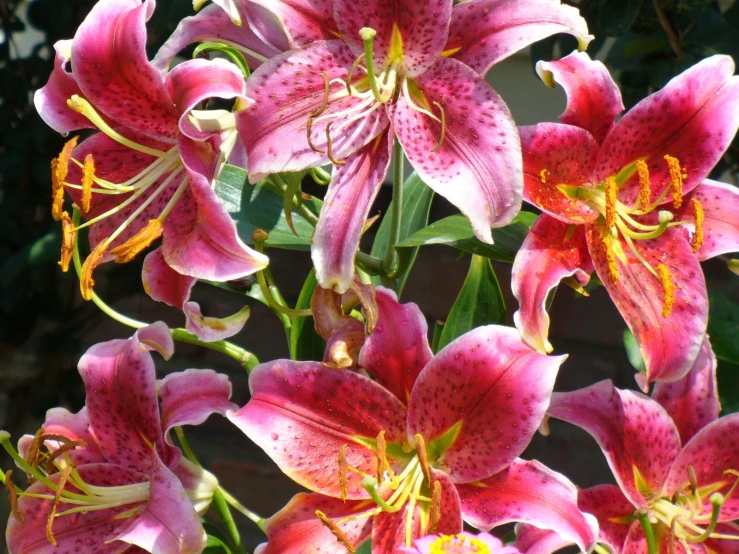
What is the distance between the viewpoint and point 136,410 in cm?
54

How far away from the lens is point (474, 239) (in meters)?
0.54

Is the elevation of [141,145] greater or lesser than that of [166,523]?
greater

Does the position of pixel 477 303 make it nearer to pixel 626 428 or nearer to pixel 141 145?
pixel 626 428

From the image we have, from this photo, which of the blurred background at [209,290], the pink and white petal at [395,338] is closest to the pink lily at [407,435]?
the pink and white petal at [395,338]

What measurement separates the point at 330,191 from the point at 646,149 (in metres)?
0.18

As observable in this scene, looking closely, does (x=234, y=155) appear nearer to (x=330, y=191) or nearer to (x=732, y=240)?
(x=330, y=191)

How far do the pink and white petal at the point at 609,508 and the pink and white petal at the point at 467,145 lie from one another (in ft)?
0.62

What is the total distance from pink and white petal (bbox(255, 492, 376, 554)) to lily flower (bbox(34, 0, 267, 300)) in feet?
0.44

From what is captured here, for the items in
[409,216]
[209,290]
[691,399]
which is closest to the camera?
[691,399]

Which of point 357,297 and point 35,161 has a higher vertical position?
point 357,297

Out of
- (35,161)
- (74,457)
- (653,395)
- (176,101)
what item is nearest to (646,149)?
(653,395)

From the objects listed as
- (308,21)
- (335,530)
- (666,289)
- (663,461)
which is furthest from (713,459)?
(308,21)

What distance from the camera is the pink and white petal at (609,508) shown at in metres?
0.53

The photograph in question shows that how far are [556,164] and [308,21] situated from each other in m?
0.15
